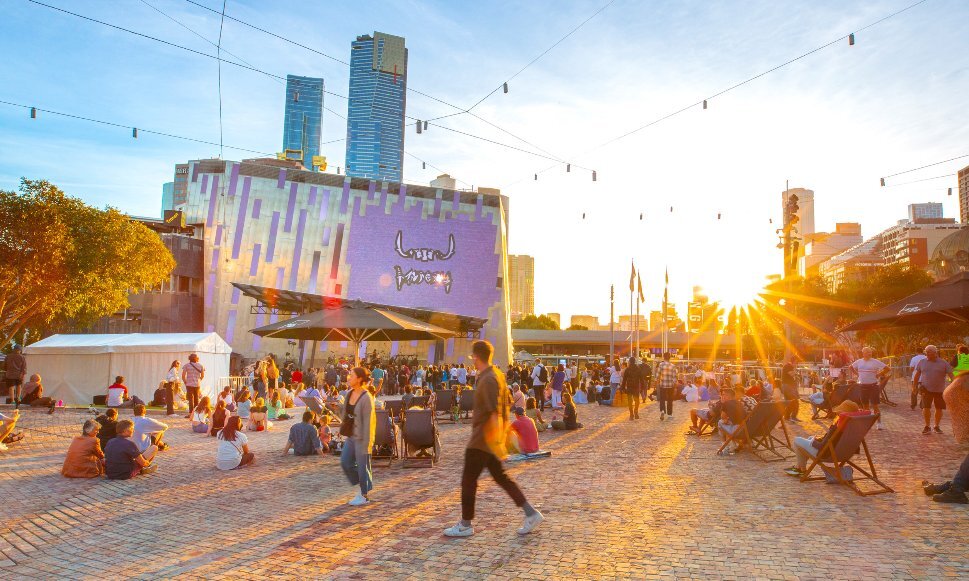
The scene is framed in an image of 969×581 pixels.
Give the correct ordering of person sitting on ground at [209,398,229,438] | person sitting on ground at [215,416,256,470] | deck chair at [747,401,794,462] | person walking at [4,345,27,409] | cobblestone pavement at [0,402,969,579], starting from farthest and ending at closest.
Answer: person walking at [4,345,27,409] → person sitting on ground at [209,398,229,438] → deck chair at [747,401,794,462] → person sitting on ground at [215,416,256,470] → cobblestone pavement at [0,402,969,579]

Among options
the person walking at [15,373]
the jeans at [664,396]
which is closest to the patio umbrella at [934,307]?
the jeans at [664,396]

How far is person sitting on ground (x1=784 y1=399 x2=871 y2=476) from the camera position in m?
7.46

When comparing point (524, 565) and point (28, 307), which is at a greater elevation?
point (28, 307)

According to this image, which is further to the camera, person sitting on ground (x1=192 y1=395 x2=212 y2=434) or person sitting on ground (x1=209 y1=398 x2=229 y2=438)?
person sitting on ground (x1=192 y1=395 x2=212 y2=434)

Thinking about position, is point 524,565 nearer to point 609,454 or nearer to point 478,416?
point 478,416

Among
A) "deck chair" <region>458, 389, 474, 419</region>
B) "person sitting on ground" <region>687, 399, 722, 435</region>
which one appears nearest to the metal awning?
"deck chair" <region>458, 389, 474, 419</region>

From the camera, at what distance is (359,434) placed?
23.1ft

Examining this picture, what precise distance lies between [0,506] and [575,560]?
6.47 metres

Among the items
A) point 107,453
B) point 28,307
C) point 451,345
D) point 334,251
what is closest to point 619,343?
point 451,345

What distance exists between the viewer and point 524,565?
4805mm

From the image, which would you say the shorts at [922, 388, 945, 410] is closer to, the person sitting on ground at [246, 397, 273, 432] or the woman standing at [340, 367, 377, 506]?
the woman standing at [340, 367, 377, 506]

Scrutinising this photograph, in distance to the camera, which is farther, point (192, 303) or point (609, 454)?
point (192, 303)

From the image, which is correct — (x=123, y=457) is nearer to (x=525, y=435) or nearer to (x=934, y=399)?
(x=525, y=435)

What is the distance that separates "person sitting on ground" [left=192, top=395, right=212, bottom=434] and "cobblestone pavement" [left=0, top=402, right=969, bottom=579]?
12.6ft
